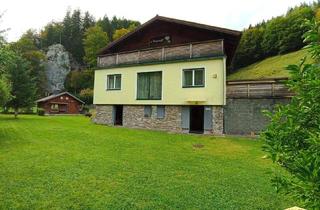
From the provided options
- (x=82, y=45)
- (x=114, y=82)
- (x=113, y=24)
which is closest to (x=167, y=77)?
(x=114, y=82)

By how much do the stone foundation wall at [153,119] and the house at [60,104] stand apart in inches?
1146

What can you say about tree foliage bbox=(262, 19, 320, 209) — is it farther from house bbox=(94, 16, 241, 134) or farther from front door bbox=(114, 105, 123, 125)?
front door bbox=(114, 105, 123, 125)

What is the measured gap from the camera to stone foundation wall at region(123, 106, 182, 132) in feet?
72.4

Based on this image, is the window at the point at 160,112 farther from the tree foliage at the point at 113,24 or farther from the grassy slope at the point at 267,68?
the tree foliage at the point at 113,24

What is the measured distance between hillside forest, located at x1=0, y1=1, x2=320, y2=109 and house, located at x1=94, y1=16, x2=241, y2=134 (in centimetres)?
1218

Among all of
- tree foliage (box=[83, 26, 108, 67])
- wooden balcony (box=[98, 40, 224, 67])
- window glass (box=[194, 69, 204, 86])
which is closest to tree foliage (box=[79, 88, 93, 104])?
tree foliage (box=[83, 26, 108, 67])

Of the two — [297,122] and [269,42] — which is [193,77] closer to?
[297,122]

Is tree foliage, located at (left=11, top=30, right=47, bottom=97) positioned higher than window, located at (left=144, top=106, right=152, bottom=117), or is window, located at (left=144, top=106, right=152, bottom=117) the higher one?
tree foliage, located at (left=11, top=30, right=47, bottom=97)

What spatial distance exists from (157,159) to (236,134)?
9.36 metres

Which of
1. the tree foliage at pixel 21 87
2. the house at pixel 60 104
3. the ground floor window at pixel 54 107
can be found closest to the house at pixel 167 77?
the tree foliage at pixel 21 87

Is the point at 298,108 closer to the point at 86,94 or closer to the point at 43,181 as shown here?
the point at 43,181

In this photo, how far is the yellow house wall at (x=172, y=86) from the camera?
66.7 feet

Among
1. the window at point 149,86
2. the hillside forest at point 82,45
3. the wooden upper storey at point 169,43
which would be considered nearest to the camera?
the wooden upper storey at point 169,43

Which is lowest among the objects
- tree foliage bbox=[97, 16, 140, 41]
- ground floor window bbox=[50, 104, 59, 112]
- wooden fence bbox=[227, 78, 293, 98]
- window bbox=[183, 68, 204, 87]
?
ground floor window bbox=[50, 104, 59, 112]
